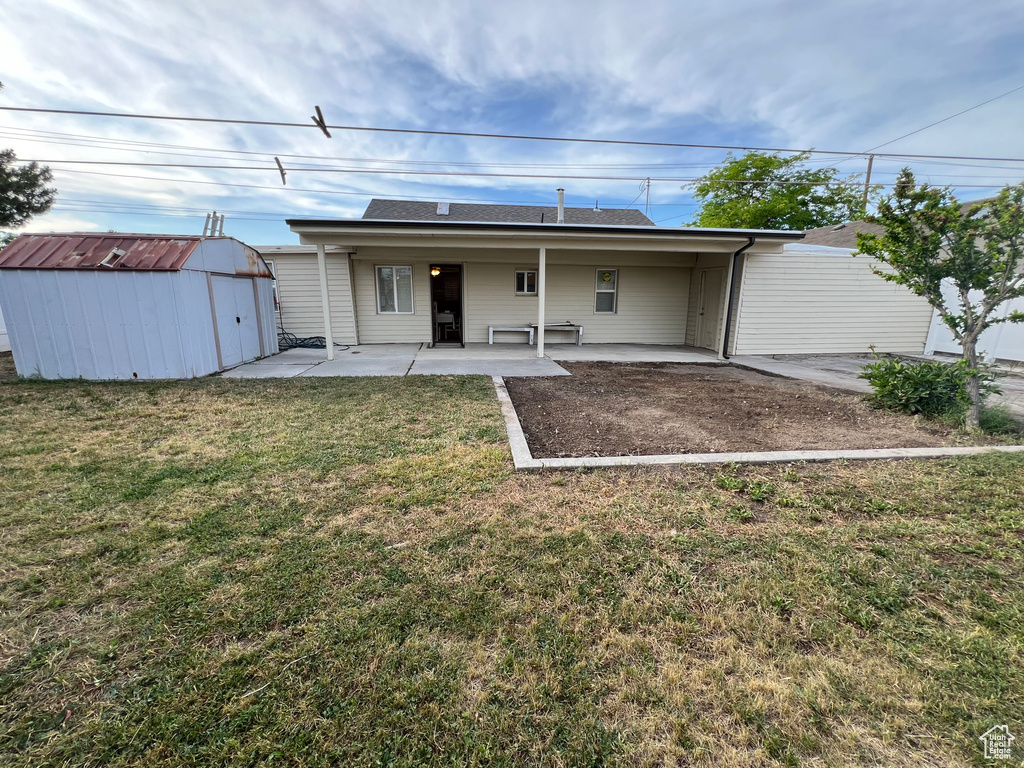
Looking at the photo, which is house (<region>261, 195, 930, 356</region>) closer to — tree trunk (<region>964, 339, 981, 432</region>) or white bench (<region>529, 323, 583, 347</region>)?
white bench (<region>529, 323, 583, 347</region>)

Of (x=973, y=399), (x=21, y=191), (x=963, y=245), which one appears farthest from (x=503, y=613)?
(x=21, y=191)

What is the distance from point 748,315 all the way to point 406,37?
406 inches

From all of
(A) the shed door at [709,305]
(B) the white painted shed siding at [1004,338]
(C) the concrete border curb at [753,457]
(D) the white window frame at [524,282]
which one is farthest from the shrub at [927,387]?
(D) the white window frame at [524,282]

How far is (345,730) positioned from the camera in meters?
1.33

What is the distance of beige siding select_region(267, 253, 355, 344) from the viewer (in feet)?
34.1

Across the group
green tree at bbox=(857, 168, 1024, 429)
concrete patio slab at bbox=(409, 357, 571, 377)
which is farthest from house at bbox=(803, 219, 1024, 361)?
concrete patio slab at bbox=(409, 357, 571, 377)

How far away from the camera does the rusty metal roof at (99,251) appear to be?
6312mm

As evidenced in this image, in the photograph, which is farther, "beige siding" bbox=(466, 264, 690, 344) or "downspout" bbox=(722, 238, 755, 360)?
"beige siding" bbox=(466, 264, 690, 344)

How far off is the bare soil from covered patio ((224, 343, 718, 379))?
1311 millimetres

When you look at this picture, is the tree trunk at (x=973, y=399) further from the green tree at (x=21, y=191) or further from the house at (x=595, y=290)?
the green tree at (x=21, y=191)

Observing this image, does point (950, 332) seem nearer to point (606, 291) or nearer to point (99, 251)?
point (606, 291)

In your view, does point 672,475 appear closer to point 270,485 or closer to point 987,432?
point 270,485

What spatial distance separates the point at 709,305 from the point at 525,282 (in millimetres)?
4988

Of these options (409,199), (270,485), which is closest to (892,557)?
(270,485)
